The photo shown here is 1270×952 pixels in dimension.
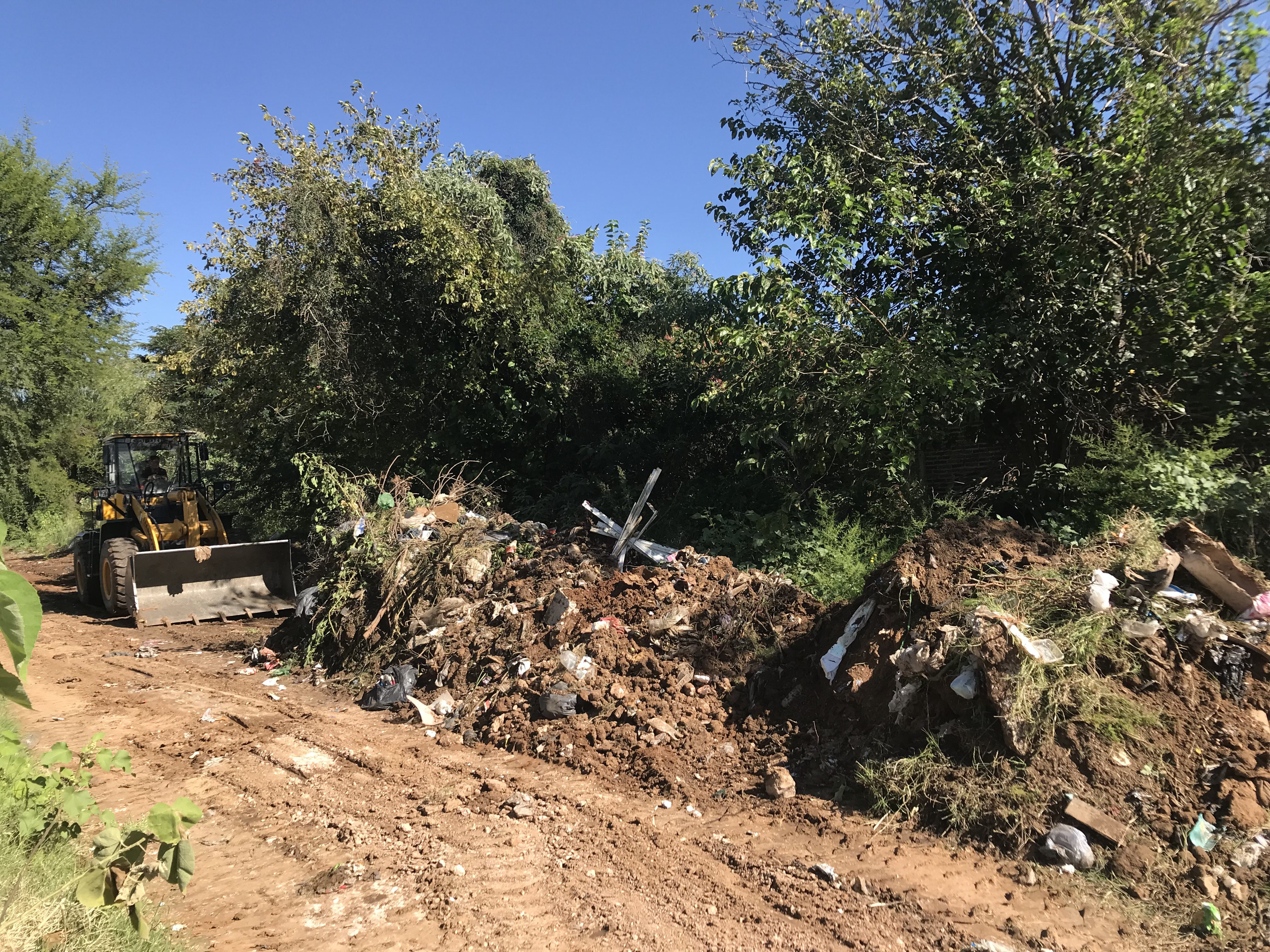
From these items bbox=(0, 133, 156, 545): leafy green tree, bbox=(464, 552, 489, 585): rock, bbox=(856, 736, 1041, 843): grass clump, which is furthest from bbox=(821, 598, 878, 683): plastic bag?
bbox=(0, 133, 156, 545): leafy green tree

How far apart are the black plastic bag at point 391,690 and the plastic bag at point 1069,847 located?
5.16 m

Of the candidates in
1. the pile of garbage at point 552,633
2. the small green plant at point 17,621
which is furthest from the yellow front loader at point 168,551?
the small green plant at point 17,621

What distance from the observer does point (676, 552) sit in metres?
8.05

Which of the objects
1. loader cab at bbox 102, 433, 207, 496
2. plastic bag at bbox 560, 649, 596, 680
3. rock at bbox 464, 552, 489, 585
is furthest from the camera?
loader cab at bbox 102, 433, 207, 496

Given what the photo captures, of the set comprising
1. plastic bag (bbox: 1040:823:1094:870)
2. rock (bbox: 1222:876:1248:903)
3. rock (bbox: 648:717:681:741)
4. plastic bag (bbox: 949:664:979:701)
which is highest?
plastic bag (bbox: 949:664:979:701)

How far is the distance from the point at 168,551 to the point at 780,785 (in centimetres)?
839

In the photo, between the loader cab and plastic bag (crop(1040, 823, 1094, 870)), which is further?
the loader cab

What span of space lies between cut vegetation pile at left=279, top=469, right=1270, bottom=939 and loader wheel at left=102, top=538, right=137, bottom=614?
391cm

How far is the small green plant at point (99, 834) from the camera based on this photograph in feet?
8.50

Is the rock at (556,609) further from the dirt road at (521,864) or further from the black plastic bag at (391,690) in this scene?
the dirt road at (521,864)

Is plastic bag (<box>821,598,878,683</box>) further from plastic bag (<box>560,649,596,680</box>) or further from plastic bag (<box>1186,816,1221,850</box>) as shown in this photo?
plastic bag (<box>1186,816,1221,850</box>)

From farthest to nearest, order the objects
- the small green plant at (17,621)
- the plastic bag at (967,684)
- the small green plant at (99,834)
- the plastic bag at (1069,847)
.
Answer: the plastic bag at (967,684) < the plastic bag at (1069,847) < the small green plant at (99,834) < the small green plant at (17,621)

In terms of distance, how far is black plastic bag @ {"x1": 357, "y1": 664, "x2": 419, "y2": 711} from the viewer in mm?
7008

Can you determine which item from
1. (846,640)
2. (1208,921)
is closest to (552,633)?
(846,640)
